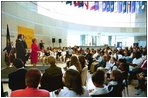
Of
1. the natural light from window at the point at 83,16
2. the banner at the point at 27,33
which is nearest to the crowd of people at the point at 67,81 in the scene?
the banner at the point at 27,33

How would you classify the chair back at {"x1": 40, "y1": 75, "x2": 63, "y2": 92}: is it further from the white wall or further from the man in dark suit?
the white wall

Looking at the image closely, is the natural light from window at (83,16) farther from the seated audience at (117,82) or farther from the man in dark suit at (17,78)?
the seated audience at (117,82)

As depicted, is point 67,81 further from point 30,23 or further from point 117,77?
point 30,23

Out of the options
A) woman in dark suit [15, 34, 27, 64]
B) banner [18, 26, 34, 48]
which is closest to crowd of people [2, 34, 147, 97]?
woman in dark suit [15, 34, 27, 64]

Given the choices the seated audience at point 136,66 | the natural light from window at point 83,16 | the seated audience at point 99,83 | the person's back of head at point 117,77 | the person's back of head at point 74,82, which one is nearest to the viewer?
the person's back of head at point 74,82

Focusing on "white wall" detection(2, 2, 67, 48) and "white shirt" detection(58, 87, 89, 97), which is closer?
"white shirt" detection(58, 87, 89, 97)

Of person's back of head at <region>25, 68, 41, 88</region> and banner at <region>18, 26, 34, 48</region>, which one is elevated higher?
banner at <region>18, 26, 34, 48</region>

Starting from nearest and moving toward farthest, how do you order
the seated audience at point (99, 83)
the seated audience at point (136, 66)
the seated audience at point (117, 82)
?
the seated audience at point (99, 83), the seated audience at point (117, 82), the seated audience at point (136, 66)

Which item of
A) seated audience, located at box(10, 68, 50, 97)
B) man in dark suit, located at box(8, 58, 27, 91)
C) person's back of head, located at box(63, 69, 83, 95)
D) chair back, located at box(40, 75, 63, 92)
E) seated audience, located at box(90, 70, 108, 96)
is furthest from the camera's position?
chair back, located at box(40, 75, 63, 92)

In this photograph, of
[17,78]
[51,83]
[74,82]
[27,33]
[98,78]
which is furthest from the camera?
[27,33]

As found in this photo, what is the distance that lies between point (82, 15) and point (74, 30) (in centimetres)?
171

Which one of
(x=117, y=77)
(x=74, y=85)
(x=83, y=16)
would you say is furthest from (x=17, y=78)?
(x=83, y=16)

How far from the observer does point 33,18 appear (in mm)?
16156

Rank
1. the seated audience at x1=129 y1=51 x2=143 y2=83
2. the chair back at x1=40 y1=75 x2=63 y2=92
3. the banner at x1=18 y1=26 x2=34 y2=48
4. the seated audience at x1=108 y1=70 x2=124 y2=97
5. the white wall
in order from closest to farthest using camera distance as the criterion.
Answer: the seated audience at x1=108 y1=70 x2=124 y2=97 < the chair back at x1=40 y1=75 x2=63 y2=92 < the seated audience at x1=129 y1=51 x2=143 y2=83 < the white wall < the banner at x1=18 y1=26 x2=34 y2=48
